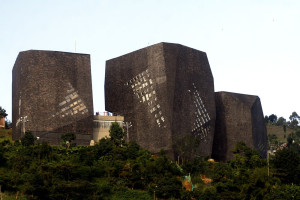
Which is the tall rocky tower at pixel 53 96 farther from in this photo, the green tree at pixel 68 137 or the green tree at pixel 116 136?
the green tree at pixel 116 136

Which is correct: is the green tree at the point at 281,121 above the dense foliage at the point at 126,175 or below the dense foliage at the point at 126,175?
above

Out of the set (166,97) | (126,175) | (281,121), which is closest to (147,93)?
(166,97)

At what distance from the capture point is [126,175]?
45.7 meters

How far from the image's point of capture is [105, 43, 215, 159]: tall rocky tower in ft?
187

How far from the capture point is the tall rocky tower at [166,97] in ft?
187

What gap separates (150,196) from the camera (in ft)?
143

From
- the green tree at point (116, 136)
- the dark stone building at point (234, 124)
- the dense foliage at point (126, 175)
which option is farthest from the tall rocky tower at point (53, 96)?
the dark stone building at point (234, 124)

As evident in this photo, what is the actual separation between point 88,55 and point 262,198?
2873 centimetres

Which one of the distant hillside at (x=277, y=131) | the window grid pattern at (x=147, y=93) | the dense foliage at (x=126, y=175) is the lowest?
the dense foliage at (x=126, y=175)

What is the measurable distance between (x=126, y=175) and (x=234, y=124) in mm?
25140

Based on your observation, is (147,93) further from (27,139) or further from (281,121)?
(281,121)

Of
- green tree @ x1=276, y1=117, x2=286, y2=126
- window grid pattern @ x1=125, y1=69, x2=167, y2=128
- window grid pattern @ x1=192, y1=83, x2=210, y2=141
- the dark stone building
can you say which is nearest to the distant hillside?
green tree @ x1=276, y1=117, x2=286, y2=126

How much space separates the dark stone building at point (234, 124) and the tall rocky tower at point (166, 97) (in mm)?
4154

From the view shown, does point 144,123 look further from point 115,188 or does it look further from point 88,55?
point 115,188
